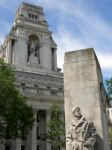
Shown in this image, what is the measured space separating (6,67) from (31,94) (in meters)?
16.4

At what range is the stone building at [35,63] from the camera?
192ft

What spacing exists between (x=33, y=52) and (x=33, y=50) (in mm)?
654

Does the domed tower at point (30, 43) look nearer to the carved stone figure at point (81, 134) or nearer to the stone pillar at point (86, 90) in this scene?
the stone pillar at point (86, 90)

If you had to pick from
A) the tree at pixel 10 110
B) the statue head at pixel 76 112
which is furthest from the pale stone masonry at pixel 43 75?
the tree at pixel 10 110

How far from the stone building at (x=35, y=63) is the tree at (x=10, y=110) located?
14.8 meters

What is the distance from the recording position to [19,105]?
1597 inches

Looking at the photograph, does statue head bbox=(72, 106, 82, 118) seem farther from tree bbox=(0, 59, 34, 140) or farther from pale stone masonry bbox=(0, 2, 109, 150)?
tree bbox=(0, 59, 34, 140)

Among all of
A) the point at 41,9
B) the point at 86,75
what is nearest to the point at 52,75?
the point at 41,9

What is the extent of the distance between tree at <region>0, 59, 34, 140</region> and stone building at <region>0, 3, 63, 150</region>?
14814 mm

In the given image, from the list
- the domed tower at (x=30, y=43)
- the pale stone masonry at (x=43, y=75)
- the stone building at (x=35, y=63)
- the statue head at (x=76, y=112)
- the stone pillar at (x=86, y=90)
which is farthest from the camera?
the domed tower at (x=30, y=43)

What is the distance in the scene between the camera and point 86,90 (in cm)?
1563

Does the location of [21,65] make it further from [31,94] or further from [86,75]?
[86,75]

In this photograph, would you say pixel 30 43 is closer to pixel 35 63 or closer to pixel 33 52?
pixel 33 52

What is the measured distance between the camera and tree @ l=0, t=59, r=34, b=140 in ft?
127
